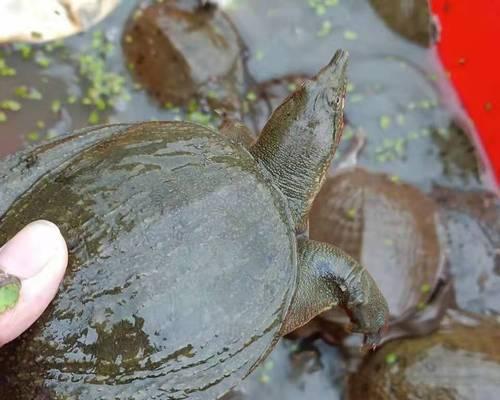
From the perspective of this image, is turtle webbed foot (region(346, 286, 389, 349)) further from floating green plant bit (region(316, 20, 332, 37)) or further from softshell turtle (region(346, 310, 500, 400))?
floating green plant bit (region(316, 20, 332, 37))

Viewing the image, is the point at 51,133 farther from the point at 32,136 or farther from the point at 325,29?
the point at 325,29

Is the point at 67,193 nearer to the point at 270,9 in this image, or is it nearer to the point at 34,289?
the point at 34,289

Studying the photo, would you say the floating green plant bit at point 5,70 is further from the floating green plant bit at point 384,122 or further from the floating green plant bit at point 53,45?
the floating green plant bit at point 384,122

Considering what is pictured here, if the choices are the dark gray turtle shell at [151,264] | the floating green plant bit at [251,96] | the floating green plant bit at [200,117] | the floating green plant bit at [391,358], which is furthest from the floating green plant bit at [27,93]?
the floating green plant bit at [391,358]

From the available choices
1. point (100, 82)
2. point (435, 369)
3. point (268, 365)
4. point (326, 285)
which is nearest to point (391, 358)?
point (435, 369)

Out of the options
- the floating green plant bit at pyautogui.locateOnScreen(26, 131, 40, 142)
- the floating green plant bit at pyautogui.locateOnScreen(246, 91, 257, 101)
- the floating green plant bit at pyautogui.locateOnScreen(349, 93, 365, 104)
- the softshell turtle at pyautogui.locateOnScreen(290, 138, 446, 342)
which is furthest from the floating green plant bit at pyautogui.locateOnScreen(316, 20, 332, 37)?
the floating green plant bit at pyautogui.locateOnScreen(26, 131, 40, 142)

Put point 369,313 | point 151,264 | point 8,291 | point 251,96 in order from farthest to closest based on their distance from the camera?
point 251,96 < point 369,313 < point 151,264 < point 8,291

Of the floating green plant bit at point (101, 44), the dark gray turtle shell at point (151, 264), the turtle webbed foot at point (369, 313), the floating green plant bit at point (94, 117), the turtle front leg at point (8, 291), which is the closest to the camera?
the turtle front leg at point (8, 291)

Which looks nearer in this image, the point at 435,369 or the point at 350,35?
the point at 435,369
